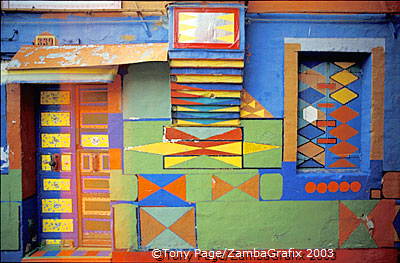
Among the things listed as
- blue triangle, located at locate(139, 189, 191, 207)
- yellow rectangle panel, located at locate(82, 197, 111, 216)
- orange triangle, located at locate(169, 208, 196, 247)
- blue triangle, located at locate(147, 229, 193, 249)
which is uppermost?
blue triangle, located at locate(139, 189, 191, 207)

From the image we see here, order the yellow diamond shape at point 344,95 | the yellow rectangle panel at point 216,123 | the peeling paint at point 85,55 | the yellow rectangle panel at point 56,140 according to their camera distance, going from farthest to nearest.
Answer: the yellow rectangle panel at point 56,140, the yellow diamond shape at point 344,95, the yellow rectangle panel at point 216,123, the peeling paint at point 85,55

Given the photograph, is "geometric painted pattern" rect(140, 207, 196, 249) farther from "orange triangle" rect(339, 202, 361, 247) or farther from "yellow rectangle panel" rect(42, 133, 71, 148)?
"orange triangle" rect(339, 202, 361, 247)

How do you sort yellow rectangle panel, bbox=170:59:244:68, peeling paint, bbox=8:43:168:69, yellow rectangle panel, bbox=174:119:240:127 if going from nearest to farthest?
peeling paint, bbox=8:43:168:69
yellow rectangle panel, bbox=170:59:244:68
yellow rectangle panel, bbox=174:119:240:127

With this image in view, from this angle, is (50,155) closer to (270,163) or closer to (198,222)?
(198,222)

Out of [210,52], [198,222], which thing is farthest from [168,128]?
[198,222]

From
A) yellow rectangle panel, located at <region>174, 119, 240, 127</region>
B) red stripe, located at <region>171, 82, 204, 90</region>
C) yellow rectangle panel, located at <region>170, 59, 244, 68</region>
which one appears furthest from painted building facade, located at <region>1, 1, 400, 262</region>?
yellow rectangle panel, located at <region>170, 59, 244, 68</region>

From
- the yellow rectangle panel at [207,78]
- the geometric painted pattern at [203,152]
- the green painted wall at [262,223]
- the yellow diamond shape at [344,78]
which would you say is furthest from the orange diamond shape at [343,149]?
the yellow rectangle panel at [207,78]

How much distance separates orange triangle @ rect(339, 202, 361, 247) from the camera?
10.2 ft

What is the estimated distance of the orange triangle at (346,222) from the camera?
3117 mm

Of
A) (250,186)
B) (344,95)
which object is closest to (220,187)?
(250,186)

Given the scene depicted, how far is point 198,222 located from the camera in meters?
3.11

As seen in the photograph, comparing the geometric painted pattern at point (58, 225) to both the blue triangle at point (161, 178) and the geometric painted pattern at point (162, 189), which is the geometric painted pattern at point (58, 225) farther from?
the blue triangle at point (161, 178)

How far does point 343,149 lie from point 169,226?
2.42m

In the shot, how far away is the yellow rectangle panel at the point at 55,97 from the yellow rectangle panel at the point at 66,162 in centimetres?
70
